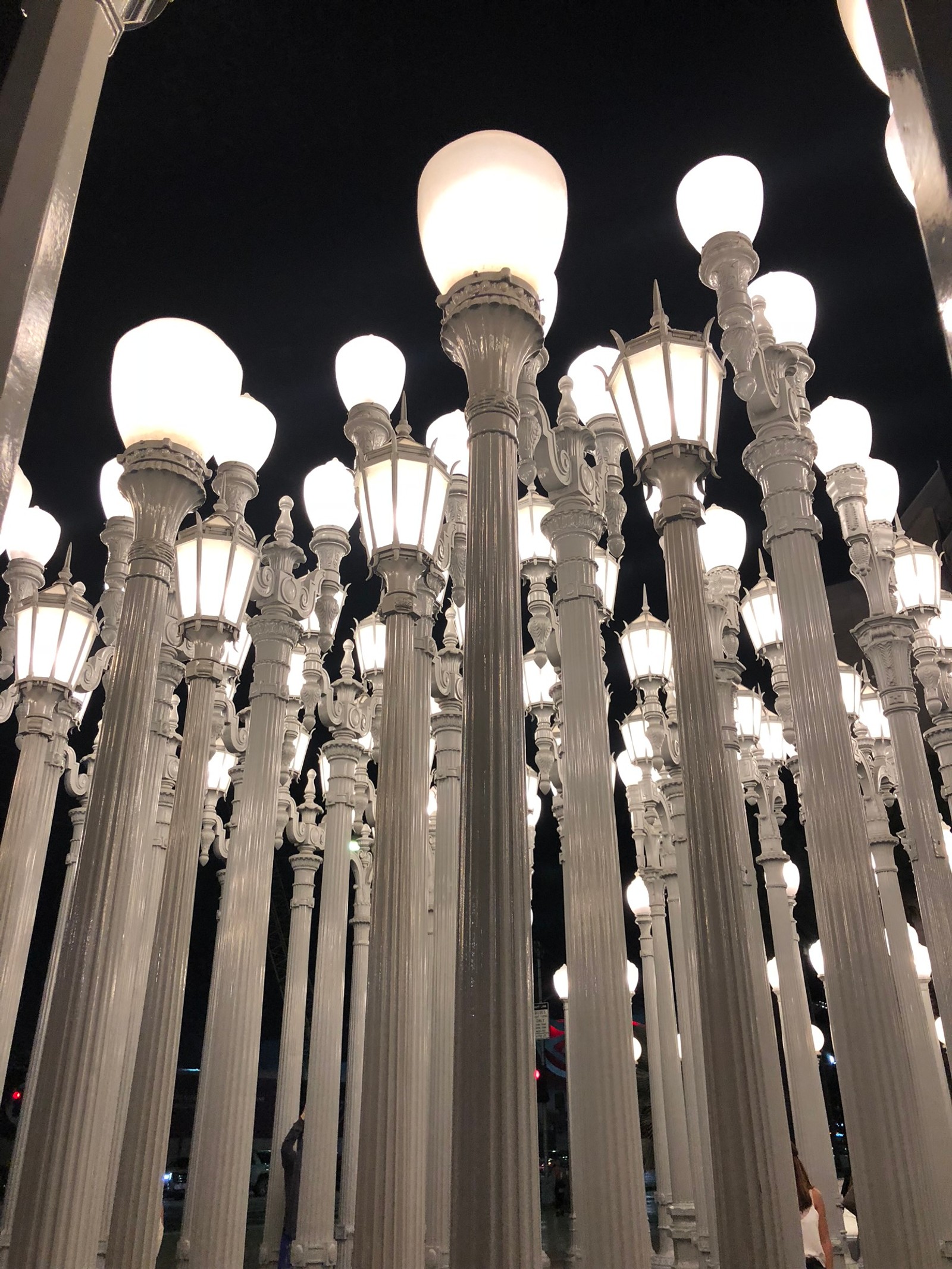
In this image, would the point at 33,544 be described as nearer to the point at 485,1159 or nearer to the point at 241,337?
the point at 241,337

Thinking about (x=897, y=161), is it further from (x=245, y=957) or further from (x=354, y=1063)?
(x=354, y=1063)

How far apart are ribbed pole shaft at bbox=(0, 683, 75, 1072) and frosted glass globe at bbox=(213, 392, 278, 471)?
2539 mm

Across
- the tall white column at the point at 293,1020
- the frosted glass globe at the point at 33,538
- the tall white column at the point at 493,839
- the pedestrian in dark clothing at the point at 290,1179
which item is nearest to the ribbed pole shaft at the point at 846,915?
the tall white column at the point at 493,839

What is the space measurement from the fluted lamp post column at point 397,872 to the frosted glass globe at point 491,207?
1141 mm

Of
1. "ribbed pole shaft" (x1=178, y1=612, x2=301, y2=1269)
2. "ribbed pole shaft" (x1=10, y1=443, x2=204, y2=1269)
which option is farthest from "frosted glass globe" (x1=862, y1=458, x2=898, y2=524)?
"ribbed pole shaft" (x1=10, y1=443, x2=204, y2=1269)

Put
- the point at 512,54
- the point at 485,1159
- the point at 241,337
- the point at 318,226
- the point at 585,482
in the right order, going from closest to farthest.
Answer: the point at 485,1159 → the point at 585,482 → the point at 512,54 → the point at 318,226 → the point at 241,337

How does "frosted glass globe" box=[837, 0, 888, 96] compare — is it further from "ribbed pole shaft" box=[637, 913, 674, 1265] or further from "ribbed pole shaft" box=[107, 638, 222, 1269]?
"ribbed pole shaft" box=[637, 913, 674, 1265]

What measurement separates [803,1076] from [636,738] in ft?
13.0

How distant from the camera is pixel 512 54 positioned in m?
8.93

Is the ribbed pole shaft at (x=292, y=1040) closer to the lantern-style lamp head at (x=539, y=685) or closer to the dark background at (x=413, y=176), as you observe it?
the lantern-style lamp head at (x=539, y=685)

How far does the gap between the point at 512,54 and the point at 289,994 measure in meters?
11.9

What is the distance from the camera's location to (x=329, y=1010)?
10.9 meters

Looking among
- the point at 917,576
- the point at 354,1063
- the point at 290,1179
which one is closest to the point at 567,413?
the point at 917,576

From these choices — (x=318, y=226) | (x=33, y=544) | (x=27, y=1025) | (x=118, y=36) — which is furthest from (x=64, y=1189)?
(x=27, y=1025)
